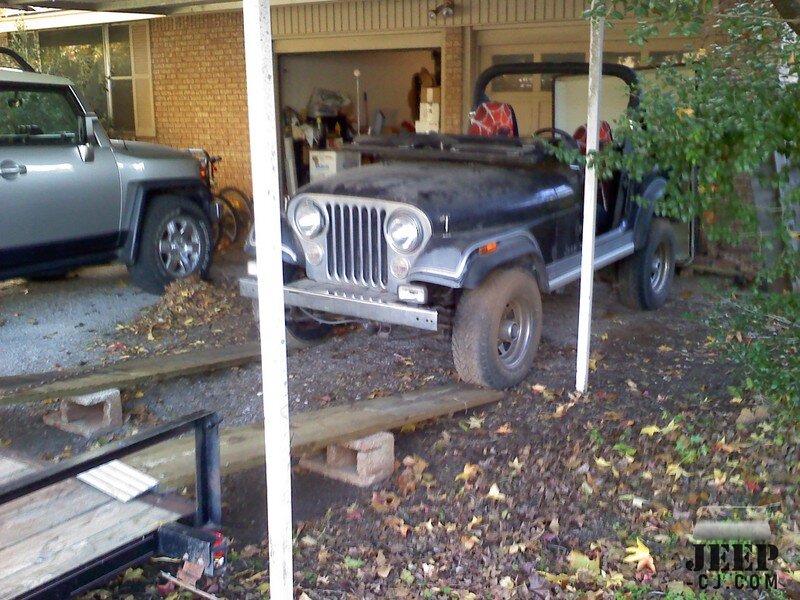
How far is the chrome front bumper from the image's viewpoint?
528 centimetres

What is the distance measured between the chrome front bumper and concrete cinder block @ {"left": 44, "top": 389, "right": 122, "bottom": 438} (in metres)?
1.20

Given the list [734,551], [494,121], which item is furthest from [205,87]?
[734,551]

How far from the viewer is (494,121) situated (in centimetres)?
726

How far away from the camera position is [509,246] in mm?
5707

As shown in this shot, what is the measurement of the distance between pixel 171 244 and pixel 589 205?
469 centimetres

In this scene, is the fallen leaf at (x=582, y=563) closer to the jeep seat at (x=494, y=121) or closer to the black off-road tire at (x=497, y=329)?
the black off-road tire at (x=497, y=329)

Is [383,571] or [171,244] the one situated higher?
[171,244]

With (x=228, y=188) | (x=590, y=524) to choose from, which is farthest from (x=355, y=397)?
(x=228, y=188)

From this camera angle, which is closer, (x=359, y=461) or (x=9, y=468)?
(x=9, y=468)

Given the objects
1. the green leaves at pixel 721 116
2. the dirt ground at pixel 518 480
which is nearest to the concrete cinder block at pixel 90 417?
the dirt ground at pixel 518 480

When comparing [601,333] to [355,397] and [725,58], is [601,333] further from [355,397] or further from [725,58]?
[725,58]

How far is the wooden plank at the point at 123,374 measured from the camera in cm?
519

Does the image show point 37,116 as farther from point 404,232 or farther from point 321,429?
point 321,429

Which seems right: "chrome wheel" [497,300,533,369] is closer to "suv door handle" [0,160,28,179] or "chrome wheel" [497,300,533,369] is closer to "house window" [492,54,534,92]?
"suv door handle" [0,160,28,179]
